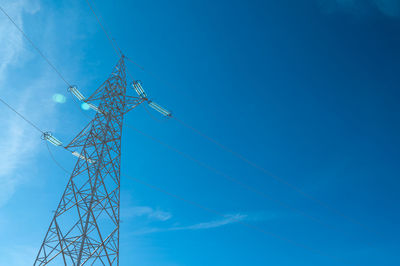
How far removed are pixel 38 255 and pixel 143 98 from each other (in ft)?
44.1

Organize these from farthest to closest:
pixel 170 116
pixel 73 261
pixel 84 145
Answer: pixel 170 116 → pixel 84 145 → pixel 73 261

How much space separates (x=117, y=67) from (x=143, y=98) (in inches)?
163

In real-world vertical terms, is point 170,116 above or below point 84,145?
above

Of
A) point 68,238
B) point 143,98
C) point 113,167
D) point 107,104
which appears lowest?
point 68,238

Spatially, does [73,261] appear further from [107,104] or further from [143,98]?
[143,98]

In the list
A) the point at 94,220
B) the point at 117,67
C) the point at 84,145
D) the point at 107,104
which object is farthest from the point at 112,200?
the point at 117,67

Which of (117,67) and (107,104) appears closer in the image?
(107,104)

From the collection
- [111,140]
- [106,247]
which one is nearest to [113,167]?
[111,140]

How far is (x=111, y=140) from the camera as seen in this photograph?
18.7 metres

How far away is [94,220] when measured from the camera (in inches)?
589

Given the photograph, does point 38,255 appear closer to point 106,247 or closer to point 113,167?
point 106,247

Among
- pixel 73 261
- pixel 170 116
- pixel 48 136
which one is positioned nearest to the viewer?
pixel 73 261

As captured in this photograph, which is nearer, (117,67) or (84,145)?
(84,145)

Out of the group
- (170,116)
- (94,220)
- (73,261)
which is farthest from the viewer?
(170,116)
